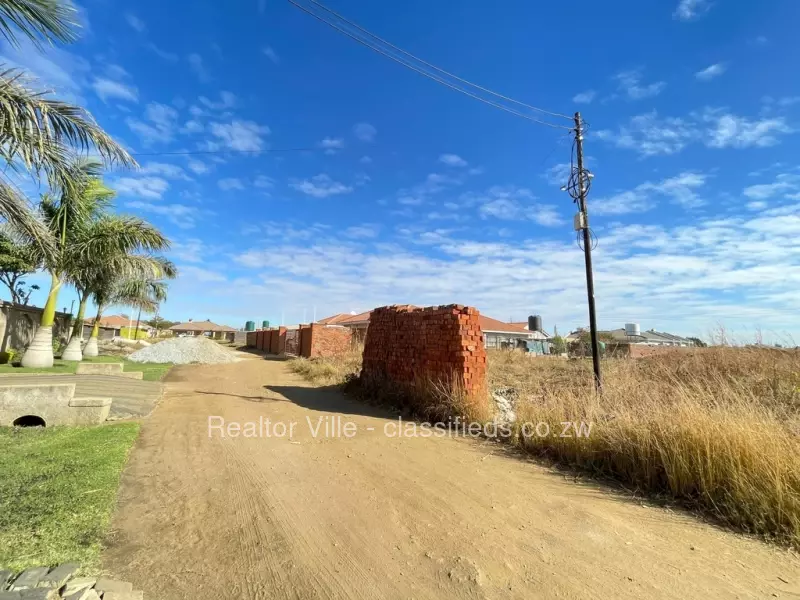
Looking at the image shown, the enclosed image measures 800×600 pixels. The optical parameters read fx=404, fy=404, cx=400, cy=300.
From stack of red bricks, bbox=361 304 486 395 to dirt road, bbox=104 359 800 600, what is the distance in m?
2.14

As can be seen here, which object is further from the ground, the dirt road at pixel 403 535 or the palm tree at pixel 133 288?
the palm tree at pixel 133 288

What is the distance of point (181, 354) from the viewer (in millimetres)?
21828

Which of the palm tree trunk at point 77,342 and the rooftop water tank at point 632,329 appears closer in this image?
the palm tree trunk at point 77,342

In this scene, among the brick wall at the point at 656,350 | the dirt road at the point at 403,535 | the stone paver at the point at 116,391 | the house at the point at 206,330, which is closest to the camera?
the dirt road at the point at 403,535

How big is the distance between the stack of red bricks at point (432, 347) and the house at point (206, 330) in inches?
2693

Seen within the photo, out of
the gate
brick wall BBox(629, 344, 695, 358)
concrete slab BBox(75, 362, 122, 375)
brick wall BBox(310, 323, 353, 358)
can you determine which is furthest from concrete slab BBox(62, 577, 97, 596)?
the gate

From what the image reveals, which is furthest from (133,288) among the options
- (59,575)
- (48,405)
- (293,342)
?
(59,575)

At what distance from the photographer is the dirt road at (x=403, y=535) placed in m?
2.41

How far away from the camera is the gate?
26919 mm

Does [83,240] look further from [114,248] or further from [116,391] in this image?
[116,391]

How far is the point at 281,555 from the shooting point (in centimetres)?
274

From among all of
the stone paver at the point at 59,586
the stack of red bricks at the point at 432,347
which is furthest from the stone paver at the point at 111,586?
the stack of red bricks at the point at 432,347

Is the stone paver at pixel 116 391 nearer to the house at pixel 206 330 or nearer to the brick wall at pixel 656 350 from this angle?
the brick wall at pixel 656 350

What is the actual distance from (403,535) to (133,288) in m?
24.9
